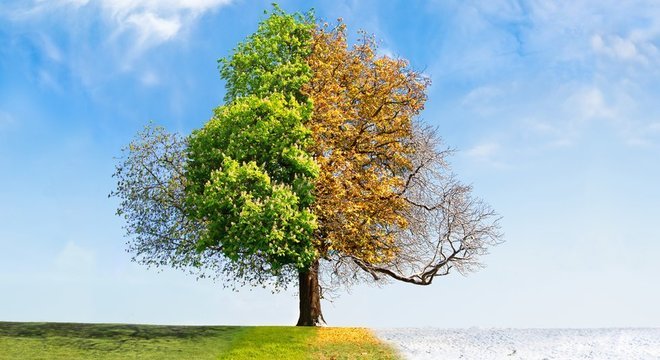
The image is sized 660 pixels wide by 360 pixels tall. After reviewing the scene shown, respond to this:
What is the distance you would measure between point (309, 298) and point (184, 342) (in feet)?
20.8

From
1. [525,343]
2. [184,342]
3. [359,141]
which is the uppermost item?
[359,141]

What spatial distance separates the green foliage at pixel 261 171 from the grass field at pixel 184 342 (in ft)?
9.88

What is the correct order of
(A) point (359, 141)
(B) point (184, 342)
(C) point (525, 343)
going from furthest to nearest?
(A) point (359, 141)
(B) point (184, 342)
(C) point (525, 343)

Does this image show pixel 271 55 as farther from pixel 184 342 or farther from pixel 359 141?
pixel 184 342

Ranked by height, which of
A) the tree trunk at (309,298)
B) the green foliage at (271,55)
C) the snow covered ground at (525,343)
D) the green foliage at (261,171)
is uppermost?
the green foliage at (271,55)

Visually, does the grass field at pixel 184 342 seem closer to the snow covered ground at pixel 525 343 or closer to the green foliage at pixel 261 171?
the snow covered ground at pixel 525 343

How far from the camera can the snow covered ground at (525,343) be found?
2442 centimetres

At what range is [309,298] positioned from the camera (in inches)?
1211

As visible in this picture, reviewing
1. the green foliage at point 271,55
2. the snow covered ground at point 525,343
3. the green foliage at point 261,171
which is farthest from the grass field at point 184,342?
the green foliage at point 271,55

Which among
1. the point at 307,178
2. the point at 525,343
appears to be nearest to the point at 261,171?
the point at 307,178

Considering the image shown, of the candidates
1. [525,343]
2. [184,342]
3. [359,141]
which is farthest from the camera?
[359,141]

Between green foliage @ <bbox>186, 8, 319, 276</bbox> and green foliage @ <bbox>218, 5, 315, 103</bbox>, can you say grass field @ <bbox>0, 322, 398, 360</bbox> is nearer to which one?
green foliage @ <bbox>186, 8, 319, 276</bbox>

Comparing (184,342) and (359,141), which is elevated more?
Answer: (359,141)

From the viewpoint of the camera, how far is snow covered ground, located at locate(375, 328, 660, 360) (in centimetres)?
2442
